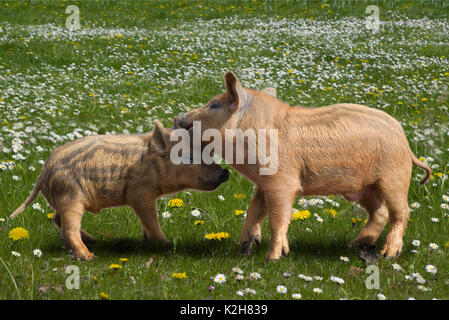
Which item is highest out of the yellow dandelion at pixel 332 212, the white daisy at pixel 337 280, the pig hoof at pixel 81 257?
the pig hoof at pixel 81 257

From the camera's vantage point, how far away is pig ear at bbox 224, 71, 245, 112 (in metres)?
4.00

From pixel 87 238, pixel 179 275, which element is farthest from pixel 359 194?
pixel 87 238

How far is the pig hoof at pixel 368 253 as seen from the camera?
4.28 metres

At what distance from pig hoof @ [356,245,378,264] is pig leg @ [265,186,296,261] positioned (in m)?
0.64

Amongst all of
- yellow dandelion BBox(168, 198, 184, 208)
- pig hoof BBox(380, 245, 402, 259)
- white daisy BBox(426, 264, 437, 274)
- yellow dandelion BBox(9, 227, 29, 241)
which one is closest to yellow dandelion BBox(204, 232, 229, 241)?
yellow dandelion BBox(168, 198, 184, 208)

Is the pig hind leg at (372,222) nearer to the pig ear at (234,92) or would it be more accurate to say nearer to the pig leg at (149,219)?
the pig ear at (234,92)

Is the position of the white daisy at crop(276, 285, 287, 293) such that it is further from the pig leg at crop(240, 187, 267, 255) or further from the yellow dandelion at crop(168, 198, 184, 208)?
the yellow dandelion at crop(168, 198, 184, 208)

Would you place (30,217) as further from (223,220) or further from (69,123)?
(69,123)

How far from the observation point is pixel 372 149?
4152 mm

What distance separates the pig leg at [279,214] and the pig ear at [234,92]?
658 millimetres

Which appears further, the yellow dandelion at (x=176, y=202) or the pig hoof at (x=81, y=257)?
the yellow dandelion at (x=176, y=202)

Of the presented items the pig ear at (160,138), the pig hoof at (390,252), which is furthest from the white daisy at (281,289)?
the pig ear at (160,138)

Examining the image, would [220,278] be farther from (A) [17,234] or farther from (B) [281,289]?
(A) [17,234]
